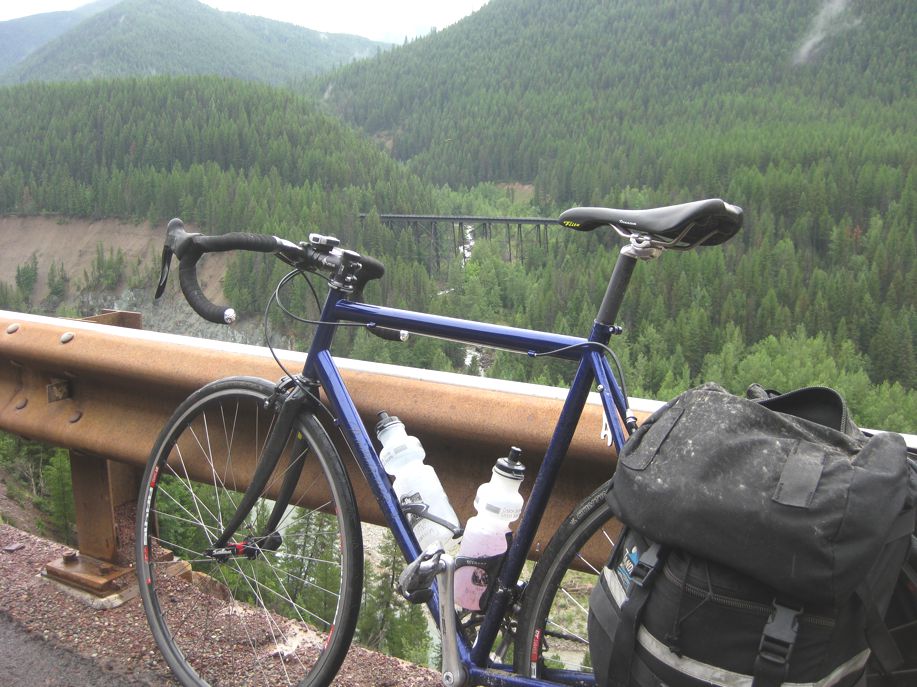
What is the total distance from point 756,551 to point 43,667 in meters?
1.92

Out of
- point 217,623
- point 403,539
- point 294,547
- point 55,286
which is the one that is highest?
point 403,539

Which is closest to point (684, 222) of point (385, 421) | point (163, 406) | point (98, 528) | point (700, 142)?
point (385, 421)

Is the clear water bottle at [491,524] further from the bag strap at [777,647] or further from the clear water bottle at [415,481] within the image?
the bag strap at [777,647]

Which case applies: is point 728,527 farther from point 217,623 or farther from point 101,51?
point 101,51

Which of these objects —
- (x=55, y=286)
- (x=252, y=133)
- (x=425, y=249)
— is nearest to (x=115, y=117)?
(x=252, y=133)

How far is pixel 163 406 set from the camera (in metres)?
2.61

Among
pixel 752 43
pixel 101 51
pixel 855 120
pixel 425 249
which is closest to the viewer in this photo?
pixel 425 249

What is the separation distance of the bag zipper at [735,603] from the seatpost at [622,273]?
0.58 metres

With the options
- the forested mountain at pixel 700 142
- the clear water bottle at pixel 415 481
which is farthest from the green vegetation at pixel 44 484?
the forested mountain at pixel 700 142

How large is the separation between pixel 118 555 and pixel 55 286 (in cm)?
9328

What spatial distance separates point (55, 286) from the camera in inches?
3423

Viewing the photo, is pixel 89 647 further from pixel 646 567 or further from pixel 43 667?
pixel 646 567

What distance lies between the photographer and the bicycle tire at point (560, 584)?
67.7 inches

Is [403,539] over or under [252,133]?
over
